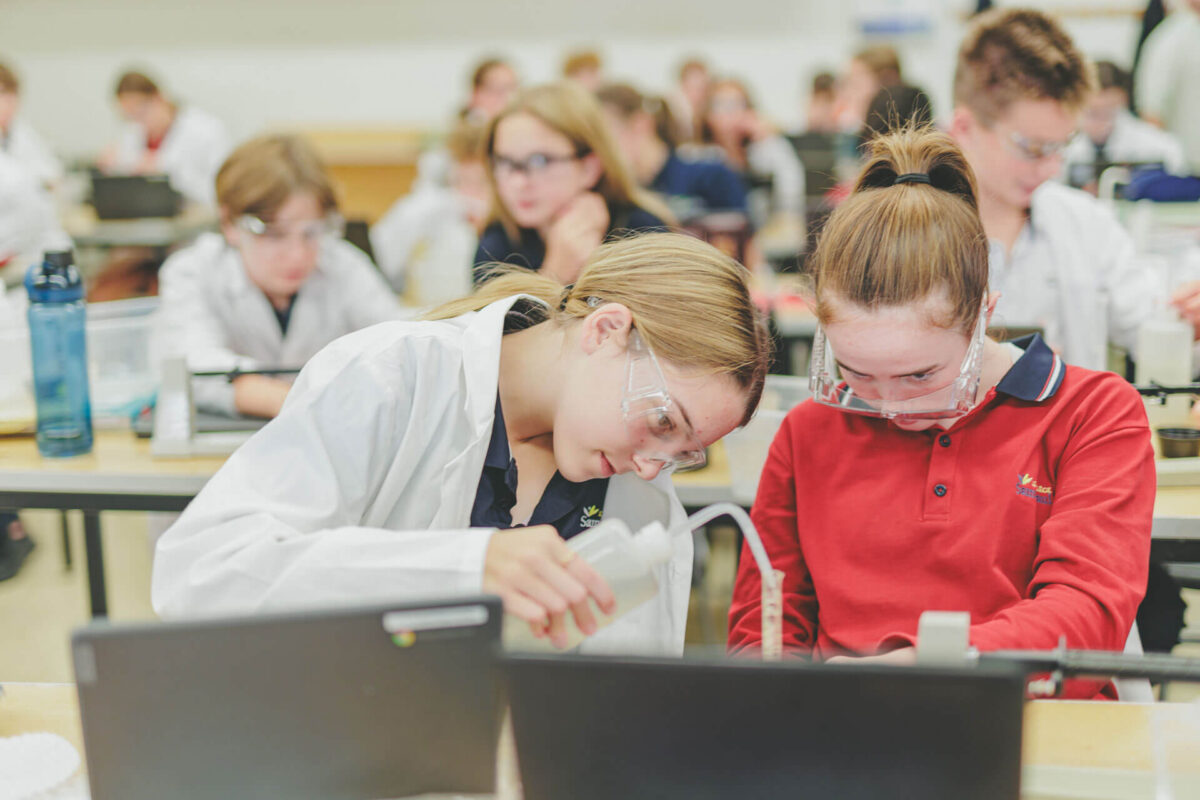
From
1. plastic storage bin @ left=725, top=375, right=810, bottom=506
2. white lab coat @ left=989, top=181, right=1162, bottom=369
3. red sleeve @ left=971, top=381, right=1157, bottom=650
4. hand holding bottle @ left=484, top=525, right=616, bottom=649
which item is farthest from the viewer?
white lab coat @ left=989, top=181, right=1162, bottom=369

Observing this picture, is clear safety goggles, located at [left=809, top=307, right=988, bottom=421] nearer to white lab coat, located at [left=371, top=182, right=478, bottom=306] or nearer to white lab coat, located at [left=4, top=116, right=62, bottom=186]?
white lab coat, located at [left=371, top=182, right=478, bottom=306]

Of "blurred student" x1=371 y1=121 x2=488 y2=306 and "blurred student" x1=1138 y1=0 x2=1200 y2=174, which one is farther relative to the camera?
"blurred student" x1=1138 y1=0 x2=1200 y2=174

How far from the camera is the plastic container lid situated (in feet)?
5.92

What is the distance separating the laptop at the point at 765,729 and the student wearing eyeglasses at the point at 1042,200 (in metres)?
1.36

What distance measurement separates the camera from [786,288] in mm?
3094

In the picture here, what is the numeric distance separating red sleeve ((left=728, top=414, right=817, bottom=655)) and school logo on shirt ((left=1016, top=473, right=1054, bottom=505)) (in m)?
0.26

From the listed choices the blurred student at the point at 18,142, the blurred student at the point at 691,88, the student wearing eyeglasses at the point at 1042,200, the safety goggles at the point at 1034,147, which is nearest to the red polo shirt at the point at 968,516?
the student wearing eyeglasses at the point at 1042,200

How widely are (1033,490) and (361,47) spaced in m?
8.08

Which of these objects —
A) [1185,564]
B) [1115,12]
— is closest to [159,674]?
[1185,564]

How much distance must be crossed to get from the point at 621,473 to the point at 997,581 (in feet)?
1.44

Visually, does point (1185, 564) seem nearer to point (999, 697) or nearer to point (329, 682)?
point (999, 697)

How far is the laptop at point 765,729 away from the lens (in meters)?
0.67

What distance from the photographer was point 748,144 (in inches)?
262

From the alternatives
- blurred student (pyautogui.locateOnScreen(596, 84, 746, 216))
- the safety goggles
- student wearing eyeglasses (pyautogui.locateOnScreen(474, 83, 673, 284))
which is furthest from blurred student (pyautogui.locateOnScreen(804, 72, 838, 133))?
the safety goggles
